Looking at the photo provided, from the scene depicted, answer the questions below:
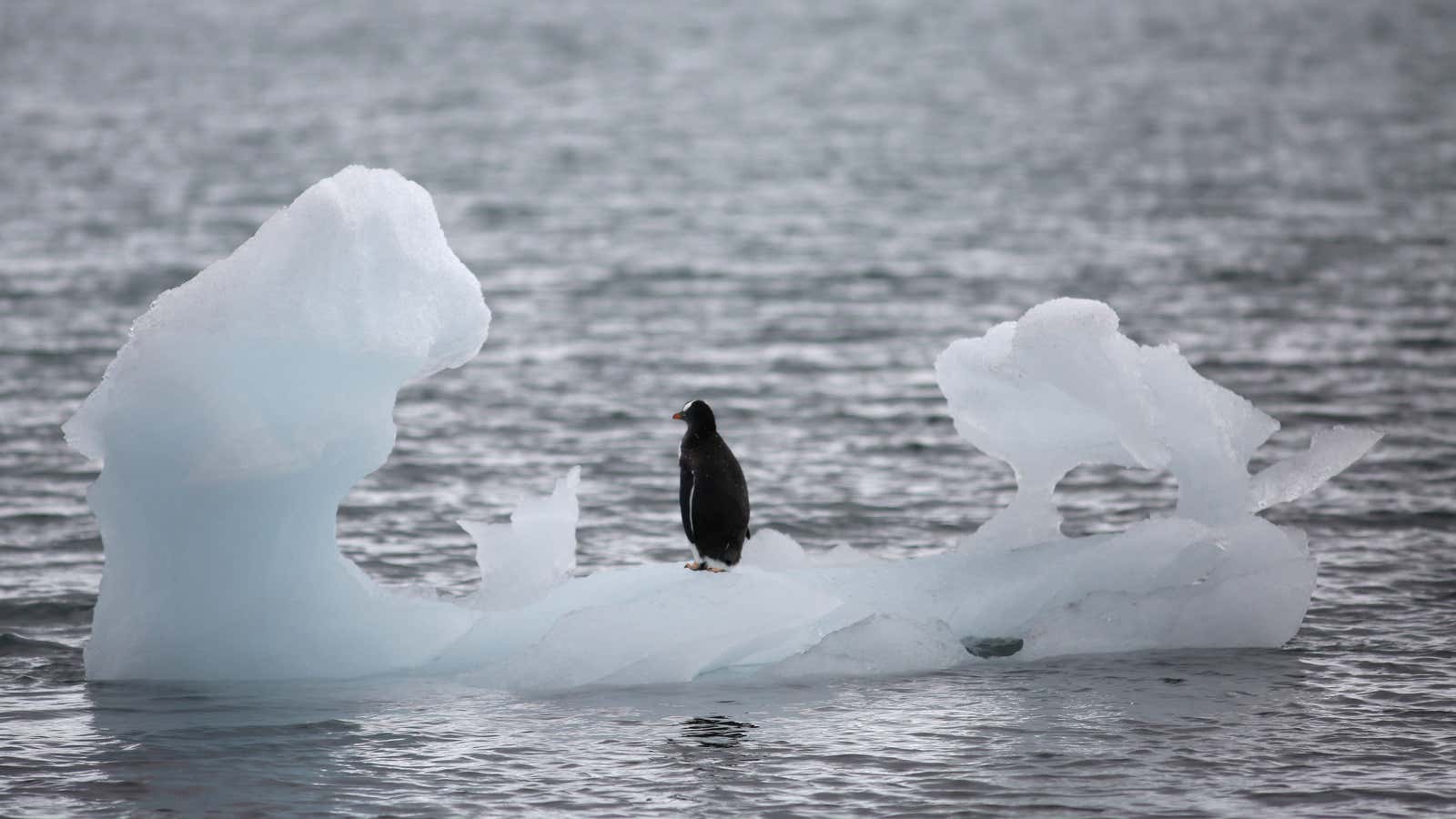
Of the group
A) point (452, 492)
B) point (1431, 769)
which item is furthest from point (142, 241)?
point (1431, 769)

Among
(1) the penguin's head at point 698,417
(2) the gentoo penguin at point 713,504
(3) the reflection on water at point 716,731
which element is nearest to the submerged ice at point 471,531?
(2) the gentoo penguin at point 713,504

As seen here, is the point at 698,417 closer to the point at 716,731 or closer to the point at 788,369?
the point at 716,731

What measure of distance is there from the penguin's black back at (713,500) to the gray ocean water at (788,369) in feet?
3.18

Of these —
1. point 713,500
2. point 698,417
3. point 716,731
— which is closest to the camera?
point 716,731

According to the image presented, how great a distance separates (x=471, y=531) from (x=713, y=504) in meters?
1.42

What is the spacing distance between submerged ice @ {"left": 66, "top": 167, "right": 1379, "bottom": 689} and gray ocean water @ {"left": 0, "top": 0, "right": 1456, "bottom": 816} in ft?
0.93

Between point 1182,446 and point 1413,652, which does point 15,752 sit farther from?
point 1413,652

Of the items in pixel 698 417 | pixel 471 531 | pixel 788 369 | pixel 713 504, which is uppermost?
pixel 788 369

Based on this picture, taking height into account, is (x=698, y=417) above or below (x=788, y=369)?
below

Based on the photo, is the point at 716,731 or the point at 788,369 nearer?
the point at 716,731

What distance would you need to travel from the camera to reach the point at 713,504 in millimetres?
10234

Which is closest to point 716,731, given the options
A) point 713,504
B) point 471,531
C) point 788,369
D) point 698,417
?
point 713,504

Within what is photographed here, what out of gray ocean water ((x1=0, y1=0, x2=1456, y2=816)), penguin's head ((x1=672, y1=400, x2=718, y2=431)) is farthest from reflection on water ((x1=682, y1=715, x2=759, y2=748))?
penguin's head ((x1=672, y1=400, x2=718, y2=431))

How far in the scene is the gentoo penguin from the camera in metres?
10.2
